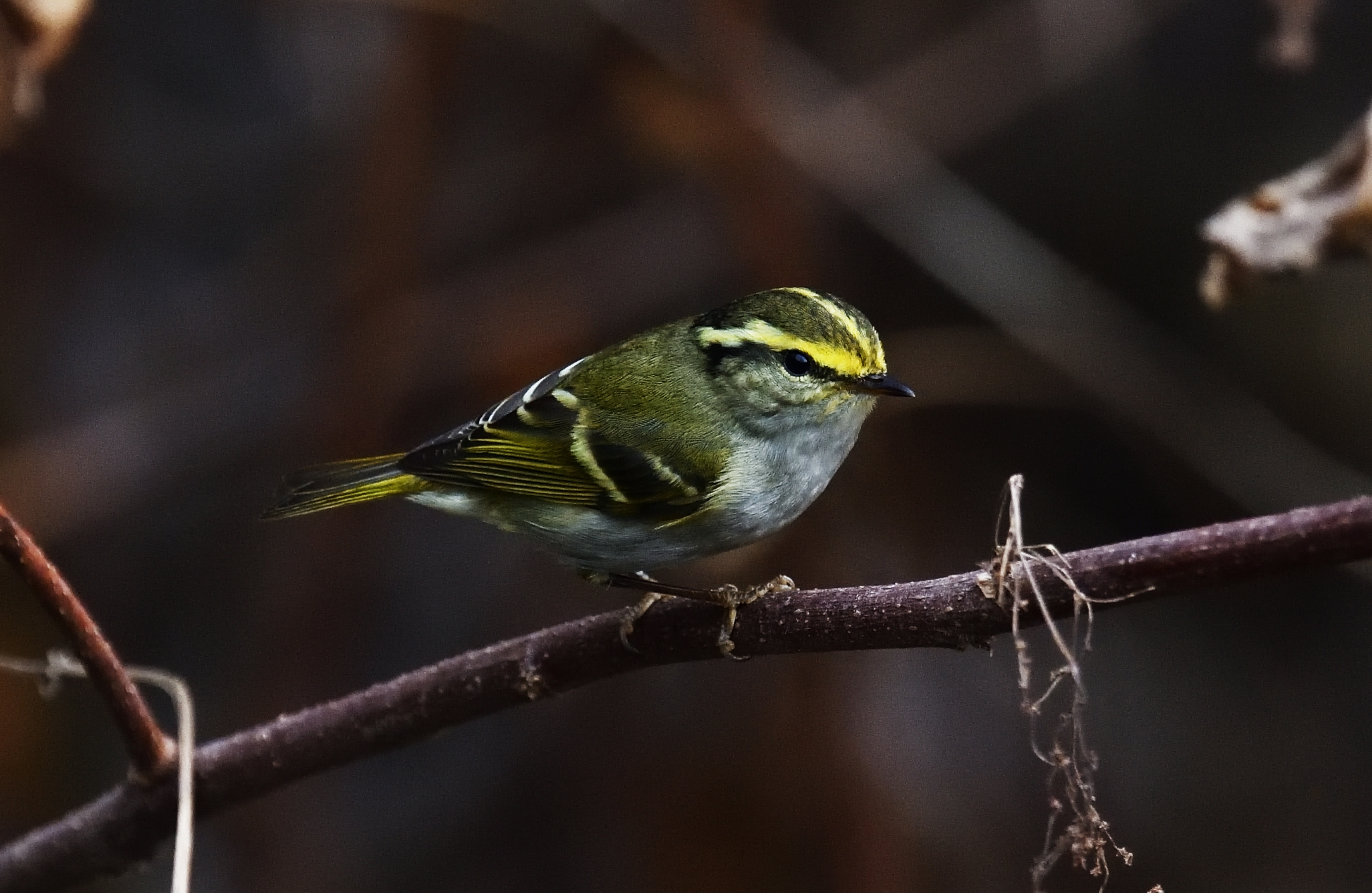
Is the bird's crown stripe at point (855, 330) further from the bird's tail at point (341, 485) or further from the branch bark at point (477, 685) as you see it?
the bird's tail at point (341, 485)

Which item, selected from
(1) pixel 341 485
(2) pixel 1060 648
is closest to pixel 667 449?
(1) pixel 341 485

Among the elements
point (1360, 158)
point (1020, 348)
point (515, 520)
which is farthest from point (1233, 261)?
point (1020, 348)

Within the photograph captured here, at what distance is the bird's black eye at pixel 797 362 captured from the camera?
2510 mm

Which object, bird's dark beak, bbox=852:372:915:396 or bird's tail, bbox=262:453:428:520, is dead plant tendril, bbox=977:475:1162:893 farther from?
bird's tail, bbox=262:453:428:520

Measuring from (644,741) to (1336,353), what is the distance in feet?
7.84

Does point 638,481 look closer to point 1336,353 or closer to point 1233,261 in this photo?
point 1233,261

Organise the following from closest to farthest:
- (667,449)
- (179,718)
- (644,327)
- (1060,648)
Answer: (1060,648) → (179,718) → (667,449) → (644,327)

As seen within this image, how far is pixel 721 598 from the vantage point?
1.89 metres

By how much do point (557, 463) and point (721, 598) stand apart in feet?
2.68

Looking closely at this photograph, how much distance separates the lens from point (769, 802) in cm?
378

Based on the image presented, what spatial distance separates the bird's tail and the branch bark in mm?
664

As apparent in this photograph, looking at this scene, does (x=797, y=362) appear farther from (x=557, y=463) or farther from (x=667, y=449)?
(x=557, y=463)

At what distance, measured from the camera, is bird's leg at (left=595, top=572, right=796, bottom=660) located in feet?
A: 5.84

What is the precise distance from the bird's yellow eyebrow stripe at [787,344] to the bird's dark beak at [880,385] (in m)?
0.01
